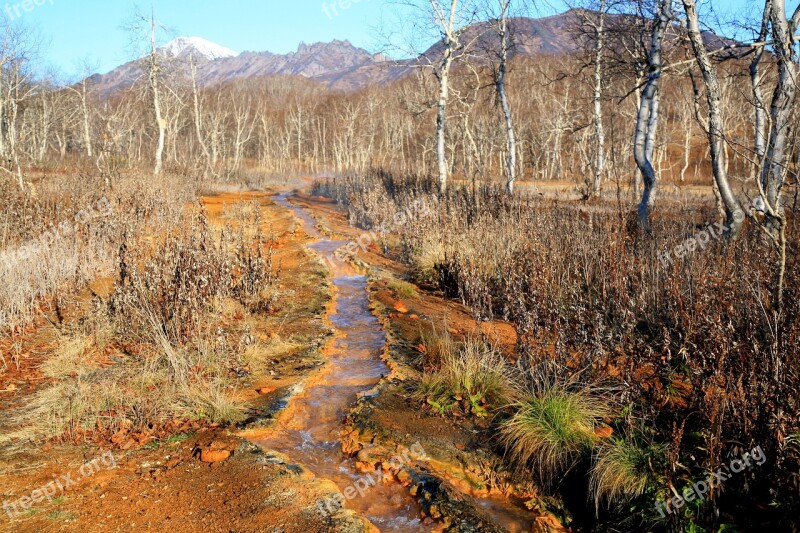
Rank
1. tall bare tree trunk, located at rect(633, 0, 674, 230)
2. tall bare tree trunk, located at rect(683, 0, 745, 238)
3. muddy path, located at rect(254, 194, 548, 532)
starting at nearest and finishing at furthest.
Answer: muddy path, located at rect(254, 194, 548, 532) < tall bare tree trunk, located at rect(683, 0, 745, 238) < tall bare tree trunk, located at rect(633, 0, 674, 230)

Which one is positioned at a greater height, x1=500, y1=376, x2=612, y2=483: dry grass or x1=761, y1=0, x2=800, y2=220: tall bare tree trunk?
x1=761, y1=0, x2=800, y2=220: tall bare tree trunk

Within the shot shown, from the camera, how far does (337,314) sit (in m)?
7.61

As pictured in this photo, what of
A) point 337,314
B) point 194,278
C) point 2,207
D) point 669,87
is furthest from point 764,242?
point 669,87

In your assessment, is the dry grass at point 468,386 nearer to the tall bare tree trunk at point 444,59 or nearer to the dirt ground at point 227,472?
the dirt ground at point 227,472

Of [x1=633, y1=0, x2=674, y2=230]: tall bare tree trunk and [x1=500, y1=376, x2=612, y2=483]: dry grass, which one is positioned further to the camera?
[x1=633, y1=0, x2=674, y2=230]: tall bare tree trunk

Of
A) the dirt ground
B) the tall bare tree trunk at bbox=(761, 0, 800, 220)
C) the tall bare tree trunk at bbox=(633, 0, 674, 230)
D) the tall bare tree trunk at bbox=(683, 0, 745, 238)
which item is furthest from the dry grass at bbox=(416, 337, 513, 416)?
the tall bare tree trunk at bbox=(633, 0, 674, 230)

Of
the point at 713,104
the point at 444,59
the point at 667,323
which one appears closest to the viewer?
the point at 667,323

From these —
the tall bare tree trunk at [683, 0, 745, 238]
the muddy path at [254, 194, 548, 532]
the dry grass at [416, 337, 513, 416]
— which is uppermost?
the tall bare tree trunk at [683, 0, 745, 238]

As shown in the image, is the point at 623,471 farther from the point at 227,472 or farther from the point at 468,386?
the point at 227,472

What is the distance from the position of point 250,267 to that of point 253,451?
13.7ft

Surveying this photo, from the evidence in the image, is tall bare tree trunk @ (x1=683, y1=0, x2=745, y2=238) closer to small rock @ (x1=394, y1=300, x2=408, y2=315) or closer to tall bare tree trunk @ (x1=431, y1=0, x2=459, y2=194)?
small rock @ (x1=394, y1=300, x2=408, y2=315)

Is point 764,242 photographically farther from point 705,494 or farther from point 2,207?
point 2,207

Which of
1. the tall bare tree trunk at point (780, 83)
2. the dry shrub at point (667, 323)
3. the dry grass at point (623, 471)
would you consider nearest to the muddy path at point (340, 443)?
the dry grass at point (623, 471)

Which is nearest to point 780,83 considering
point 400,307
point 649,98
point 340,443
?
point 649,98
